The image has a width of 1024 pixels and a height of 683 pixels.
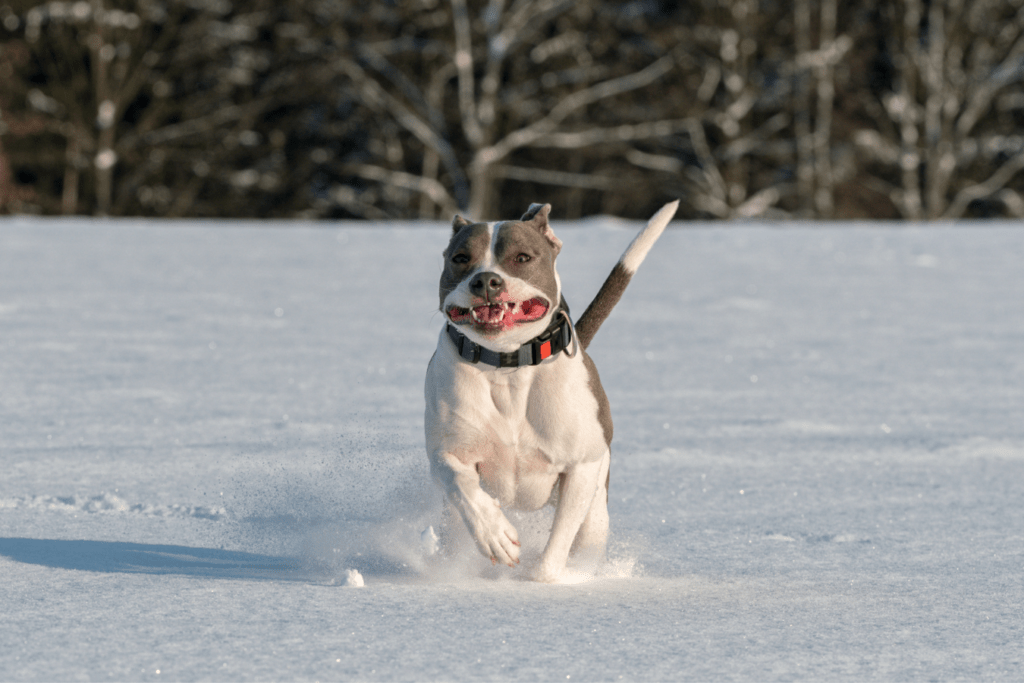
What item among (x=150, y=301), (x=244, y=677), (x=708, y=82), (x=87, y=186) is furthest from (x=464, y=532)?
(x=708, y=82)

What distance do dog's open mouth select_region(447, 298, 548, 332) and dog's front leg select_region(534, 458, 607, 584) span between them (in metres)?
0.43

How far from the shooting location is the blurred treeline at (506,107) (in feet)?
69.4

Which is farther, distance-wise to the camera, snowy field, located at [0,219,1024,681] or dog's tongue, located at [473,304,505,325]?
dog's tongue, located at [473,304,505,325]

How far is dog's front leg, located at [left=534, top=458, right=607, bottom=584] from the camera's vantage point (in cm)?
308

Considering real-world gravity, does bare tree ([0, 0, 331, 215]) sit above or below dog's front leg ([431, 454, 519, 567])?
below

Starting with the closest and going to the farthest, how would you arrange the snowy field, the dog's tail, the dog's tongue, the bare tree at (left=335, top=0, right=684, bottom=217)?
the snowy field, the dog's tongue, the dog's tail, the bare tree at (left=335, top=0, right=684, bottom=217)

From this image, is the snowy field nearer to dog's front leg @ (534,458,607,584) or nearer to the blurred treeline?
dog's front leg @ (534,458,607,584)

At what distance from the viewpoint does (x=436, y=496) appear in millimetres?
3428

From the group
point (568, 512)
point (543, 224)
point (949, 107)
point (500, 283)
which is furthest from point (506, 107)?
point (500, 283)

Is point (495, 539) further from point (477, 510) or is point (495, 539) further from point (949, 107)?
point (949, 107)

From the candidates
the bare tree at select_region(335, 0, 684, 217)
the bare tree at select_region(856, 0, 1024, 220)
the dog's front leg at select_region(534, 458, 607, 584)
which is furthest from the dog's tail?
the bare tree at select_region(856, 0, 1024, 220)

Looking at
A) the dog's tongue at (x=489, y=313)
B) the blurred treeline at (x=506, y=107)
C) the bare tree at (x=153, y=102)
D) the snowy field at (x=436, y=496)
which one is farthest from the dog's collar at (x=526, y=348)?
the bare tree at (x=153, y=102)

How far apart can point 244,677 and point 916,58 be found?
2373cm

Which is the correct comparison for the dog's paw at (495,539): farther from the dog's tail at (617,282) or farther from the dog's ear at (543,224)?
the dog's tail at (617,282)
